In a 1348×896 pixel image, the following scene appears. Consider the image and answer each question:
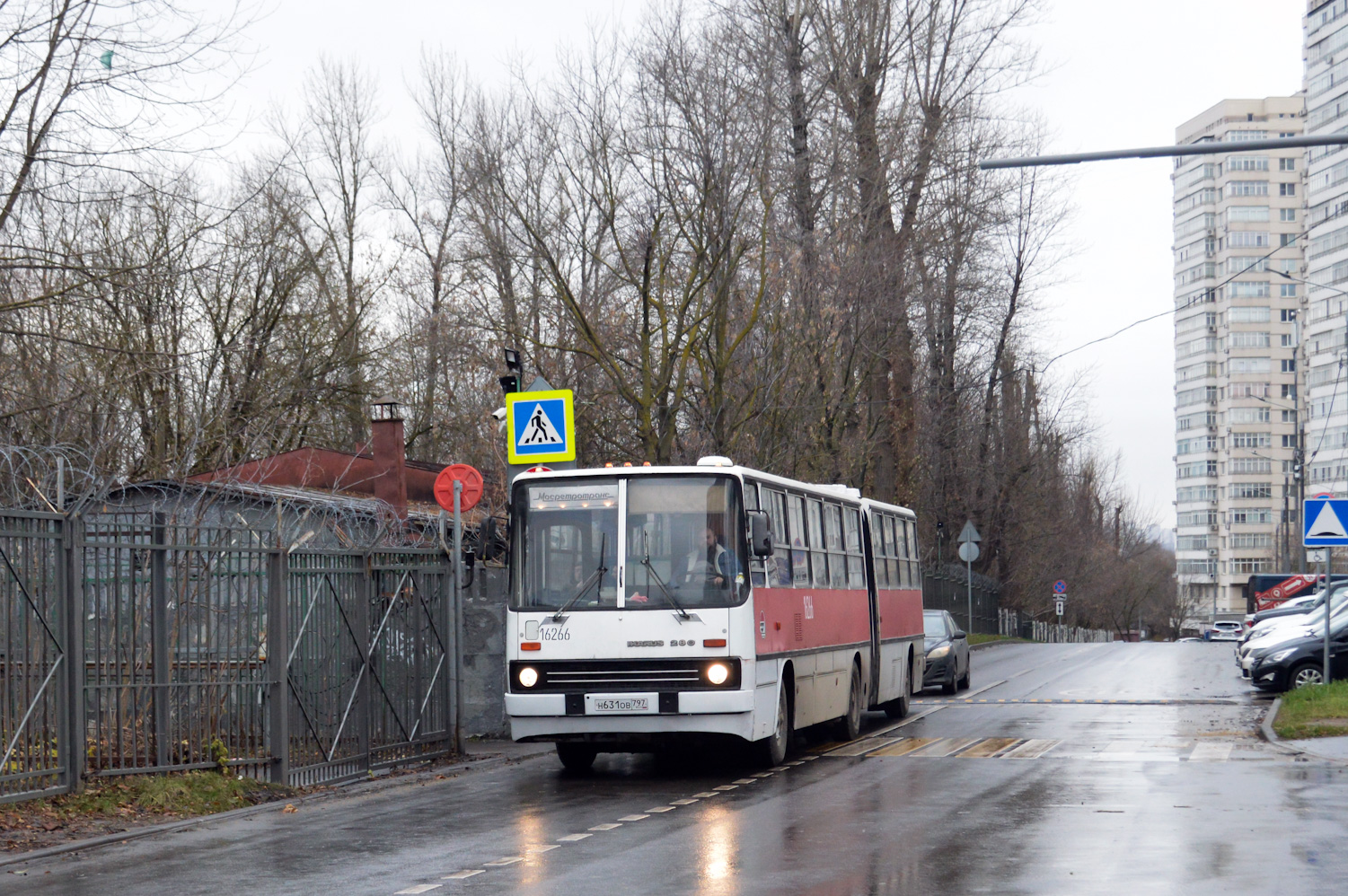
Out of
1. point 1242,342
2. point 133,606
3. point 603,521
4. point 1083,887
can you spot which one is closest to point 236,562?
point 133,606

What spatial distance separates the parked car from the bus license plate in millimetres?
13731

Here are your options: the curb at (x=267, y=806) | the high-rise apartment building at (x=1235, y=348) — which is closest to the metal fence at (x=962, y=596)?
the curb at (x=267, y=806)

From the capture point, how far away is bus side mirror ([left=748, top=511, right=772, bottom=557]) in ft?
50.6

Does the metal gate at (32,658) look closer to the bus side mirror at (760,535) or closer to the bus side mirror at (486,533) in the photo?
the bus side mirror at (486,533)

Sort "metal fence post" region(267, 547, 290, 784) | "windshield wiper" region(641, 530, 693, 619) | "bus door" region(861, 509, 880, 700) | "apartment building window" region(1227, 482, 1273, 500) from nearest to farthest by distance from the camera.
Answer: "metal fence post" region(267, 547, 290, 784) < "windshield wiper" region(641, 530, 693, 619) < "bus door" region(861, 509, 880, 700) < "apartment building window" region(1227, 482, 1273, 500)

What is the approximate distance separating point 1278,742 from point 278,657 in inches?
432

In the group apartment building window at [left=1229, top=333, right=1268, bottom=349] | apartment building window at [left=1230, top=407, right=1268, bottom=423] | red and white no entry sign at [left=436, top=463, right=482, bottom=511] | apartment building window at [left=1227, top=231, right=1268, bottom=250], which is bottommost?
red and white no entry sign at [left=436, top=463, right=482, bottom=511]

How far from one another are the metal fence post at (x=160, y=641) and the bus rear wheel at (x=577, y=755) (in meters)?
4.25

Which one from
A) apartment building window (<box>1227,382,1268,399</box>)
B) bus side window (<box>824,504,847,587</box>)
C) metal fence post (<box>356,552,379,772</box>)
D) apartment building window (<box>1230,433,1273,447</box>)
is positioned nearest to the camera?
metal fence post (<box>356,552,379,772</box>)

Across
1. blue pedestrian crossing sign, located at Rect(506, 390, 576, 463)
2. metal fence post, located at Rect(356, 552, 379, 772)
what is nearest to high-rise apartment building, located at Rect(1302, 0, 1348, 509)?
blue pedestrian crossing sign, located at Rect(506, 390, 576, 463)

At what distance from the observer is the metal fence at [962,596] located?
51.3m

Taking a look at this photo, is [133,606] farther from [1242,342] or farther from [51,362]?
[1242,342]

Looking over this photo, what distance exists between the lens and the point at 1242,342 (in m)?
139

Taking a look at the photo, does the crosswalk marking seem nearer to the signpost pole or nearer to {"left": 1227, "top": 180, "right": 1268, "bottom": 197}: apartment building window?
the signpost pole
